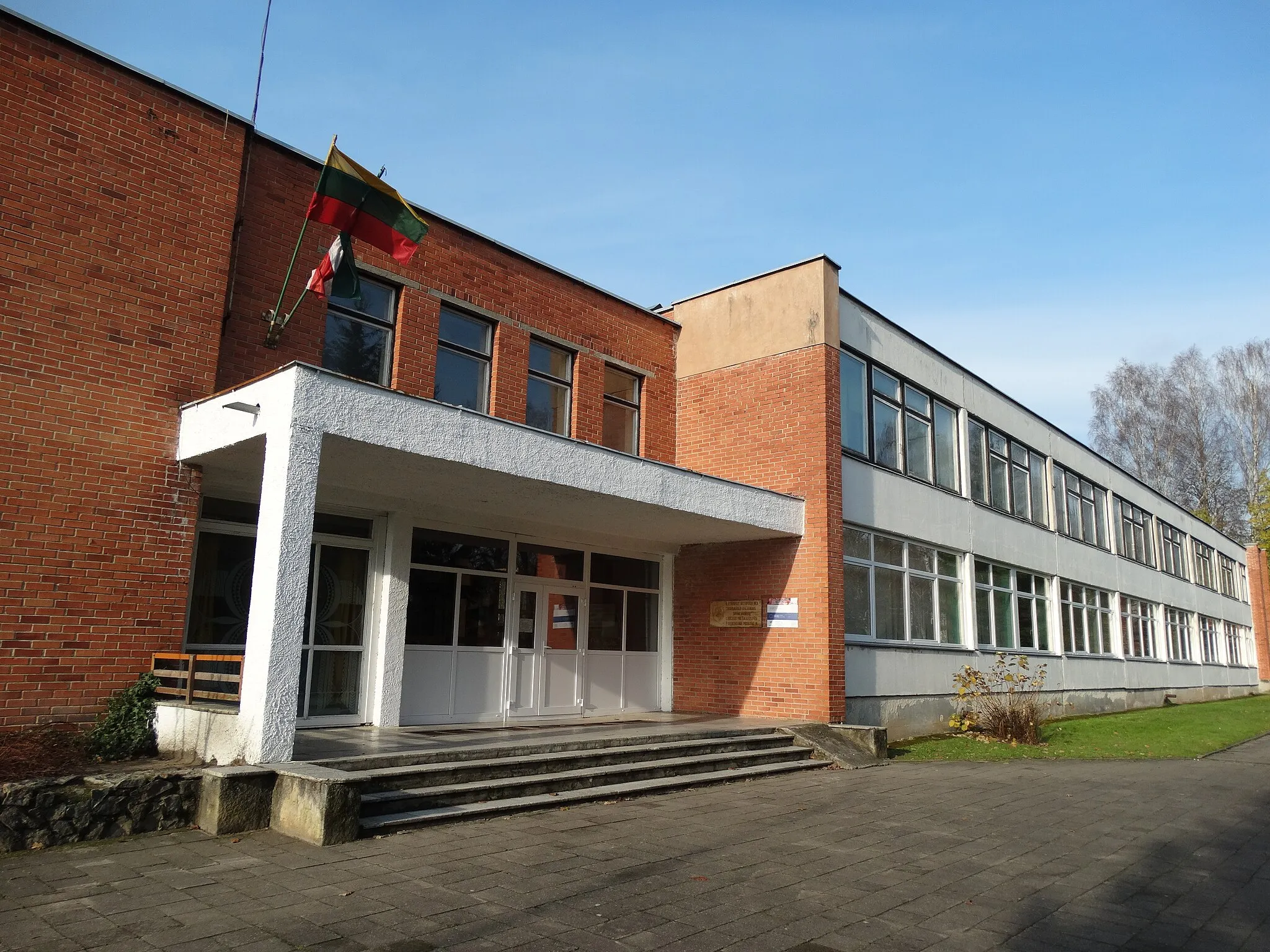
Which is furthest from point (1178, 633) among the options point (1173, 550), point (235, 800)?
point (235, 800)

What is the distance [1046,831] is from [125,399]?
850 centimetres

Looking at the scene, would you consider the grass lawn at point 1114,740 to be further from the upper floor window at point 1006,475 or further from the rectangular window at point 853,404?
the rectangular window at point 853,404

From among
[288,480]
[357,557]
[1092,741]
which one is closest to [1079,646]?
[1092,741]

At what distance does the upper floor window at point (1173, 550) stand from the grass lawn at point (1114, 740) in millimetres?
8797

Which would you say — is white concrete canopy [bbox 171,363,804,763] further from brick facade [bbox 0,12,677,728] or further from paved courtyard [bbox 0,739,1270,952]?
paved courtyard [bbox 0,739,1270,952]

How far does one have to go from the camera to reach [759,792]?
859cm

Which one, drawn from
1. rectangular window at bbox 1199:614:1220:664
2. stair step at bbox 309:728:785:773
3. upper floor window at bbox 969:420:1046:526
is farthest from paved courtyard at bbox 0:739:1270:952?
rectangular window at bbox 1199:614:1220:664

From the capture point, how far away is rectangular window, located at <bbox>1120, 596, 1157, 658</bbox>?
23578 millimetres

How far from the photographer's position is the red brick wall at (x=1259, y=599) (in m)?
37.9

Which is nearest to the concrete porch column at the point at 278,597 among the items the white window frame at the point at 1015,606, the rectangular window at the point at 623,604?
the rectangular window at the point at 623,604

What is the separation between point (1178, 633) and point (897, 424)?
64.0 ft

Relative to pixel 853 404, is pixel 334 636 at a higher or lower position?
lower

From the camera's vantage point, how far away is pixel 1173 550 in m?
29.5

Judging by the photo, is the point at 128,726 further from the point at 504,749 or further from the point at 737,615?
the point at 737,615
